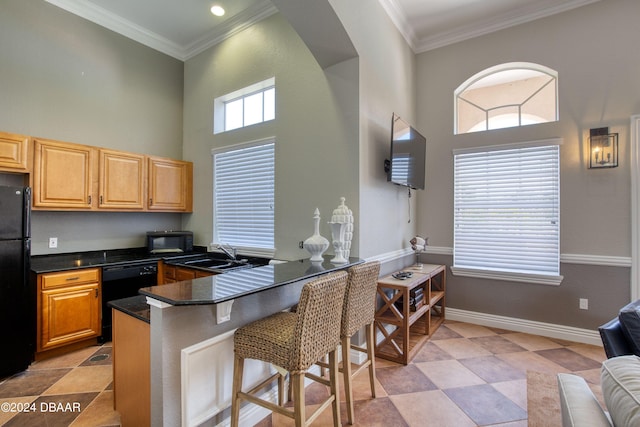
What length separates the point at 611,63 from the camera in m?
3.10

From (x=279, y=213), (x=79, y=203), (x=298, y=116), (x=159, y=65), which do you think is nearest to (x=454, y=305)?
(x=279, y=213)

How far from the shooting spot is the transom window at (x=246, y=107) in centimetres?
373

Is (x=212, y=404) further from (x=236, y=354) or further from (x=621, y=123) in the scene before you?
(x=621, y=123)

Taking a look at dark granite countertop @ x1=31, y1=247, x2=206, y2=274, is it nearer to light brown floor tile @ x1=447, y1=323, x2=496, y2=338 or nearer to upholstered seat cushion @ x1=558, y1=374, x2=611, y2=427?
light brown floor tile @ x1=447, y1=323, x2=496, y2=338

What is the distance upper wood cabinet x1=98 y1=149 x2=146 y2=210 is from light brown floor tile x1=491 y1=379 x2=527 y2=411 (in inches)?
169

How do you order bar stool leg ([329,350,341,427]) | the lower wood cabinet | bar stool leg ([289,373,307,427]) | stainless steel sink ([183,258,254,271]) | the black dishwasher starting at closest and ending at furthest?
bar stool leg ([289,373,307,427]) → the lower wood cabinet → bar stool leg ([329,350,341,427]) → the black dishwasher → stainless steel sink ([183,258,254,271])

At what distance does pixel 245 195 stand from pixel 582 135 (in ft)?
12.7

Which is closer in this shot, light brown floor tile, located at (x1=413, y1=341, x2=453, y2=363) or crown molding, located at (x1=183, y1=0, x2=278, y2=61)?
light brown floor tile, located at (x1=413, y1=341, x2=453, y2=363)

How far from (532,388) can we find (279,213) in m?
2.70

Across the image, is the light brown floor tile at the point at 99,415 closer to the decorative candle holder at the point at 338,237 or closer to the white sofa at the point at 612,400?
the decorative candle holder at the point at 338,237

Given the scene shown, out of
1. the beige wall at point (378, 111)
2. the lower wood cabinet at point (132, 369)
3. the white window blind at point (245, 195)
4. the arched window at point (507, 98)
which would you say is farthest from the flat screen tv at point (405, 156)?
the lower wood cabinet at point (132, 369)

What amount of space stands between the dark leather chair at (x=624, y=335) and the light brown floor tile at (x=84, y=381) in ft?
11.2

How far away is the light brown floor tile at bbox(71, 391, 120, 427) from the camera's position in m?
1.97

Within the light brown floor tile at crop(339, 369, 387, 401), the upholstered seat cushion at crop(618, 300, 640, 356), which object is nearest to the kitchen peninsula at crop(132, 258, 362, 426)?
the light brown floor tile at crop(339, 369, 387, 401)
